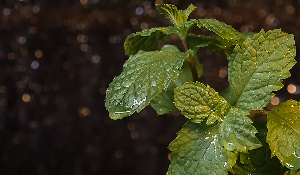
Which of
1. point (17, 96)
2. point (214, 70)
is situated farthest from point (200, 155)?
point (17, 96)

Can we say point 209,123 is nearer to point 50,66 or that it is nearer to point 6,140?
point 50,66

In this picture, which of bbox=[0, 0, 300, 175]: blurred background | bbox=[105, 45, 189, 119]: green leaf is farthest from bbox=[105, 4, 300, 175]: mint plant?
bbox=[0, 0, 300, 175]: blurred background

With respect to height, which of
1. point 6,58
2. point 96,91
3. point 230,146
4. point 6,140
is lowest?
point 6,140

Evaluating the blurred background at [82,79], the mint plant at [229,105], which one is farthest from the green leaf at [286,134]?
the blurred background at [82,79]

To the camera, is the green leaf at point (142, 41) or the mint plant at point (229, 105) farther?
the green leaf at point (142, 41)

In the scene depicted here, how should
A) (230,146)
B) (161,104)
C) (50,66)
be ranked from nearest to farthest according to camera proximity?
1. (230,146)
2. (161,104)
3. (50,66)

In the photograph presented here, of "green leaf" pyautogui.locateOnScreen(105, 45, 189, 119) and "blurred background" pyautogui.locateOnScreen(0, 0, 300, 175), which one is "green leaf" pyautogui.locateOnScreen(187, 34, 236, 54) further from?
"blurred background" pyautogui.locateOnScreen(0, 0, 300, 175)

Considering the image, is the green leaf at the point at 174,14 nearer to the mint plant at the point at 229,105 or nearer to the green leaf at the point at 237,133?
Result: the mint plant at the point at 229,105

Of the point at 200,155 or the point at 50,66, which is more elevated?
the point at 200,155
